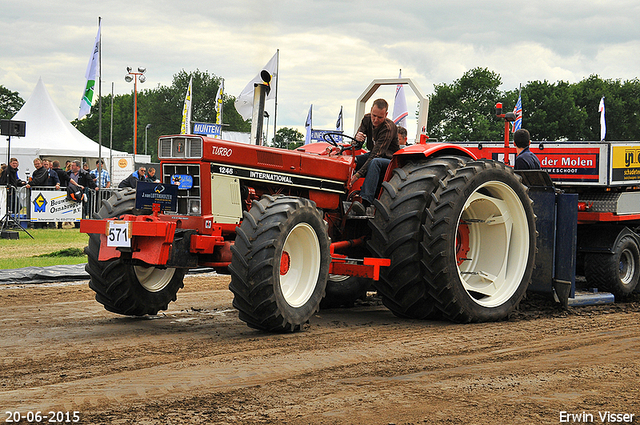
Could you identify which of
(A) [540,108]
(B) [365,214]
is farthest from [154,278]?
(A) [540,108]

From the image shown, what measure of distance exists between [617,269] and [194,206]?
5869 millimetres

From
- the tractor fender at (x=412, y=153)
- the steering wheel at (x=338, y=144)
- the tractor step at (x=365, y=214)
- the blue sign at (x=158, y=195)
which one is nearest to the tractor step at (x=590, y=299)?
the tractor fender at (x=412, y=153)

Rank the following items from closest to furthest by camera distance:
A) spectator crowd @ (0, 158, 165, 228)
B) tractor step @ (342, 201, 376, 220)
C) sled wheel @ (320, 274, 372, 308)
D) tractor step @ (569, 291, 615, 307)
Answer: tractor step @ (342, 201, 376, 220), tractor step @ (569, 291, 615, 307), sled wheel @ (320, 274, 372, 308), spectator crowd @ (0, 158, 165, 228)

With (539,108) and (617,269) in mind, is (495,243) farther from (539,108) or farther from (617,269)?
(539,108)

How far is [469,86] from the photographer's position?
66.8 metres

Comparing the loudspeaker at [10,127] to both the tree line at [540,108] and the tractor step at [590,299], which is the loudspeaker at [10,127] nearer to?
the tractor step at [590,299]

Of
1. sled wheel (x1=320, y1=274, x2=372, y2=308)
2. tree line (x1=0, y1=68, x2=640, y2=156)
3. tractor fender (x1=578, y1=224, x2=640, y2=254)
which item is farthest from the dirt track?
tree line (x1=0, y1=68, x2=640, y2=156)

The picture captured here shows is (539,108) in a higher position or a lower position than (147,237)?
higher

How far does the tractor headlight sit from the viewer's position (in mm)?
6449

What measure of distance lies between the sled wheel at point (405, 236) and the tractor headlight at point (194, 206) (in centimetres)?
172

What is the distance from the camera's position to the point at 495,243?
25.3 ft

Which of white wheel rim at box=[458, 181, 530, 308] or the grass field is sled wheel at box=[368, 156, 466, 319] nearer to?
white wheel rim at box=[458, 181, 530, 308]

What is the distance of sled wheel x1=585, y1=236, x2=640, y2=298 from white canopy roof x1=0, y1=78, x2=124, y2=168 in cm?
2412

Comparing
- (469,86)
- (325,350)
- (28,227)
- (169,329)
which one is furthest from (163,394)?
(469,86)
